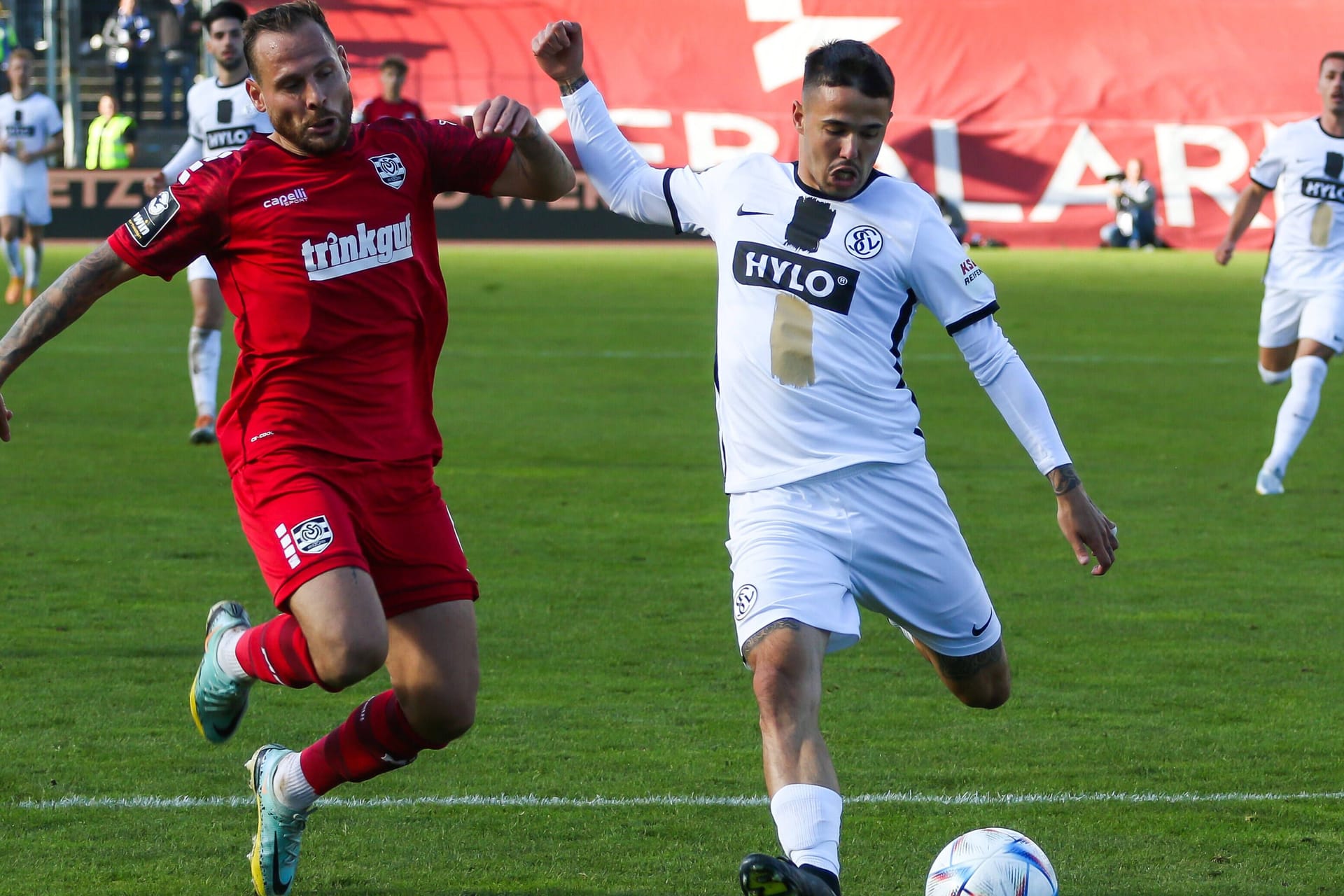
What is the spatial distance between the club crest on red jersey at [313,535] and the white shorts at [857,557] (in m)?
0.91

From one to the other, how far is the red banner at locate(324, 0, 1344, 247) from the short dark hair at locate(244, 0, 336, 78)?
2842 cm

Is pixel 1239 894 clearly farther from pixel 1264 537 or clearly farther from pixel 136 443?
pixel 136 443

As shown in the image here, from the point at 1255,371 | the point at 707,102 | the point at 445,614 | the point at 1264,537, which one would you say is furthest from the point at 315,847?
the point at 707,102

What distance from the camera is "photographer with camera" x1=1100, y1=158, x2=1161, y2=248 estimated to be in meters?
31.5

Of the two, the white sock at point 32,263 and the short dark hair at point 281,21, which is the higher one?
the short dark hair at point 281,21

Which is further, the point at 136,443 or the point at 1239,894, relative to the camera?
the point at 136,443

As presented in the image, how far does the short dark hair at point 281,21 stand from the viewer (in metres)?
4.28

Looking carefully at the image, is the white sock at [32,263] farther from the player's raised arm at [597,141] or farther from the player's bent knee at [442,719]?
the player's bent knee at [442,719]

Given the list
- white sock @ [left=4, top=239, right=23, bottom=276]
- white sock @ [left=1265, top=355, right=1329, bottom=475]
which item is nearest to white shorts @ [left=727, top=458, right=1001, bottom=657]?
white sock @ [left=1265, top=355, right=1329, bottom=475]

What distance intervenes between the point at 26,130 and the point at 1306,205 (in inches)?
606

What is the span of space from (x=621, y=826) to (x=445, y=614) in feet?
2.62

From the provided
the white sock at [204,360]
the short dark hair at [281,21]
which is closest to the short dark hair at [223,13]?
the white sock at [204,360]

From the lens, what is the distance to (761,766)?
5316 millimetres

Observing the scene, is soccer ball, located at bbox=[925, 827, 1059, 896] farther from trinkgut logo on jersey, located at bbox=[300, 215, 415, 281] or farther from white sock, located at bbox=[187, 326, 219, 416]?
white sock, located at bbox=[187, 326, 219, 416]
